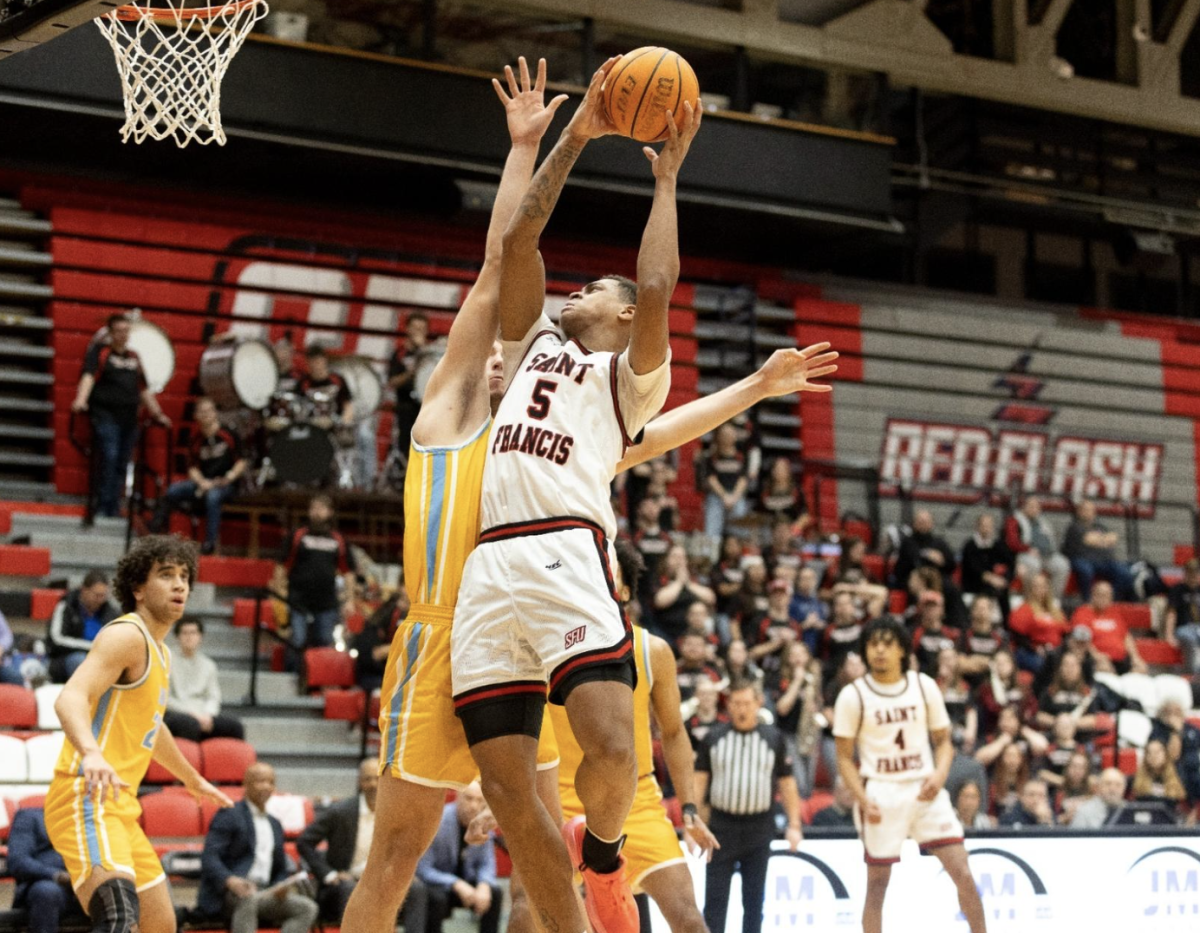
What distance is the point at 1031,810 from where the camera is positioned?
1282cm

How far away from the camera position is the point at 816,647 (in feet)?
47.8

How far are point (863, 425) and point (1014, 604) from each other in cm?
380

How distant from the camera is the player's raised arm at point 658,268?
4734 millimetres

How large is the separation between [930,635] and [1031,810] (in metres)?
2.36

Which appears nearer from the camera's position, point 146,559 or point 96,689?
point 96,689

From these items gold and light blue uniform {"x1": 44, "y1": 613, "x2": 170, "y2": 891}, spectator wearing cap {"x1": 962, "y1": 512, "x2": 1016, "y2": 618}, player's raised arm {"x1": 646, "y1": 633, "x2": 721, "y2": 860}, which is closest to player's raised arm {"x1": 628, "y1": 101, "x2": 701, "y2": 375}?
gold and light blue uniform {"x1": 44, "y1": 613, "x2": 170, "y2": 891}

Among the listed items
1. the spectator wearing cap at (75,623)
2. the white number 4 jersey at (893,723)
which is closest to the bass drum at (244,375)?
the spectator wearing cap at (75,623)

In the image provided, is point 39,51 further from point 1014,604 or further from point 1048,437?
point 1048,437

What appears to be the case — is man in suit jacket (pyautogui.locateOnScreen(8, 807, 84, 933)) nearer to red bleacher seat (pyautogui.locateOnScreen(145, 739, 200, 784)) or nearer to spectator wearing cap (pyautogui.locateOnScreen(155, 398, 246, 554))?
red bleacher seat (pyautogui.locateOnScreen(145, 739, 200, 784))

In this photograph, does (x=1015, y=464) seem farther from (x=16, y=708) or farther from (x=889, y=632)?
(x=16, y=708)

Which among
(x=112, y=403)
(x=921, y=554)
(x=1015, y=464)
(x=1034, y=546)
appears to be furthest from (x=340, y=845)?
(x=1015, y=464)

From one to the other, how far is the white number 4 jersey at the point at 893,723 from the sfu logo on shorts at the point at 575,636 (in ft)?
16.5

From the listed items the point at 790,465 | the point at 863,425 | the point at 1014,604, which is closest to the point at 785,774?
the point at 1014,604

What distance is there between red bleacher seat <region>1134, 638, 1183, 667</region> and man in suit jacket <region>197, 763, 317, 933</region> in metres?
11.0
